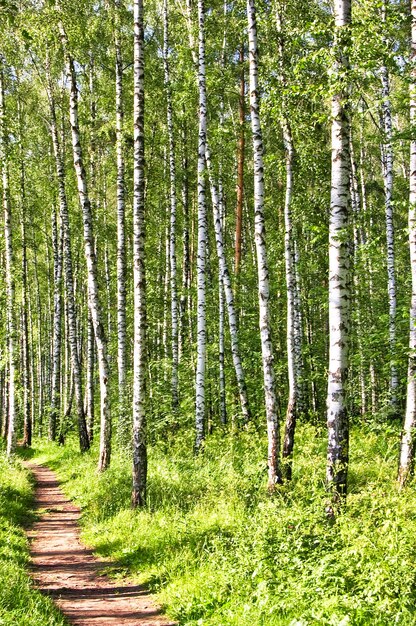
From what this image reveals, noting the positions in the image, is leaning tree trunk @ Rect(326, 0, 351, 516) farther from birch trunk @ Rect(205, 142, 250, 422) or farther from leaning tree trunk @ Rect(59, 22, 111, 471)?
birch trunk @ Rect(205, 142, 250, 422)

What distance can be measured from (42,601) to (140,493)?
142 inches

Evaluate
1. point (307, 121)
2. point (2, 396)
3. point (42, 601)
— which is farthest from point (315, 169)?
point (2, 396)

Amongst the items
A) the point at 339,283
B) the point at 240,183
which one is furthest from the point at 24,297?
the point at 339,283

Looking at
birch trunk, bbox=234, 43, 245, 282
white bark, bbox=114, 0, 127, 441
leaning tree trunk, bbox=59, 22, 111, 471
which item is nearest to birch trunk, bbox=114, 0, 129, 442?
white bark, bbox=114, 0, 127, 441

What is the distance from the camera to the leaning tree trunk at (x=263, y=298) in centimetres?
854

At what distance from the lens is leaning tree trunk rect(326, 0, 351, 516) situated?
6.68 metres

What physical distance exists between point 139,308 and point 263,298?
90.4 inches

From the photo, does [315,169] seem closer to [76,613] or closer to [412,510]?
[412,510]

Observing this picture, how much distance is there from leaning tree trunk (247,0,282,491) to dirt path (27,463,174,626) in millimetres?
2902

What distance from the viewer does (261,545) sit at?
6129 mm

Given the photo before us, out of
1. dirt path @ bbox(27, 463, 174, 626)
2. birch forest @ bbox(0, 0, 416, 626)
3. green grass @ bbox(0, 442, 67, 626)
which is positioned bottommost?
dirt path @ bbox(27, 463, 174, 626)

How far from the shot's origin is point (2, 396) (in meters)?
32.3

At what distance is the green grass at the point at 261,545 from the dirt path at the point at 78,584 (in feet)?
0.79

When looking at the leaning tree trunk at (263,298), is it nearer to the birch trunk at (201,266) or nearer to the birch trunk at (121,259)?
the birch trunk at (201,266)
